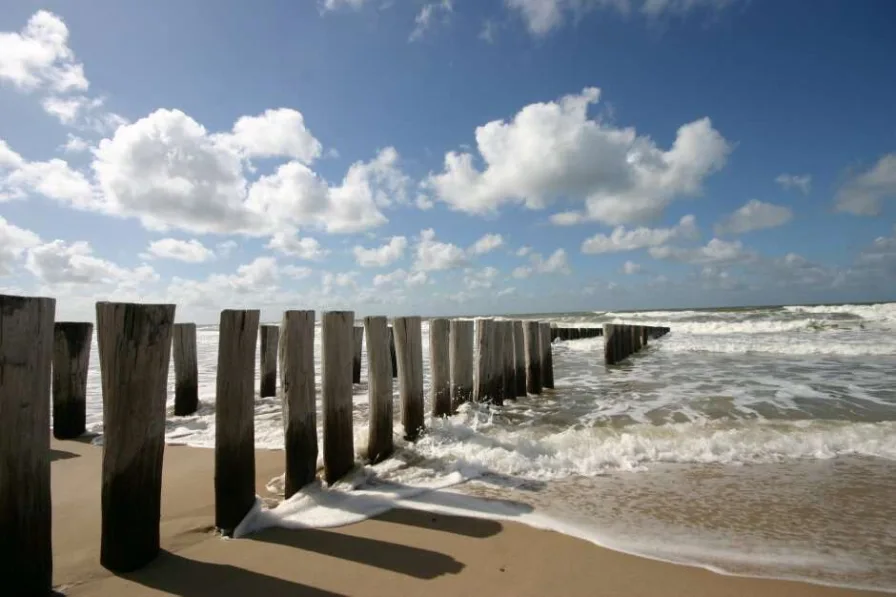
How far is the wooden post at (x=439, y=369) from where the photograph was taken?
618 cm

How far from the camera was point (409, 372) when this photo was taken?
535 cm

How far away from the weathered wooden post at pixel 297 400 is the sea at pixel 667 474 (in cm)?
20

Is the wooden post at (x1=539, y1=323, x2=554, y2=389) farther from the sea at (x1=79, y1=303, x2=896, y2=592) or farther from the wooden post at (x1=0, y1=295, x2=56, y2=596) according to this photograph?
the wooden post at (x1=0, y1=295, x2=56, y2=596)

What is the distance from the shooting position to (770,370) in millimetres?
11898

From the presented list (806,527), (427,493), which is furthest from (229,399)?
(806,527)

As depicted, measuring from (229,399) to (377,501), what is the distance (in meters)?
1.31

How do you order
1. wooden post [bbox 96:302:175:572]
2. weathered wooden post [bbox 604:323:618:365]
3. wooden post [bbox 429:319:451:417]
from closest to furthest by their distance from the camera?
1. wooden post [bbox 96:302:175:572]
2. wooden post [bbox 429:319:451:417]
3. weathered wooden post [bbox 604:323:618:365]

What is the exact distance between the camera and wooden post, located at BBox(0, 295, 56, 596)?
7.69 ft

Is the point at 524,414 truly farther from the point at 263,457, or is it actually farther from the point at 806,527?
the point at 806,527

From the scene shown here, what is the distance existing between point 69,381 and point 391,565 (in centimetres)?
581

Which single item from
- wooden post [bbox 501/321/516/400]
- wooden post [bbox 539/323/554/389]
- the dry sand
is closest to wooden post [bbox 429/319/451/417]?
wooden post [bbox 501/321/516/400]

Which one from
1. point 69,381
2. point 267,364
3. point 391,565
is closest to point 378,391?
point 391,565

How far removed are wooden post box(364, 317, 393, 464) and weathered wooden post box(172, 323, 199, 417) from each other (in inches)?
183

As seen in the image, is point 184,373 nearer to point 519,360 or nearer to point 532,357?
point 519,360
